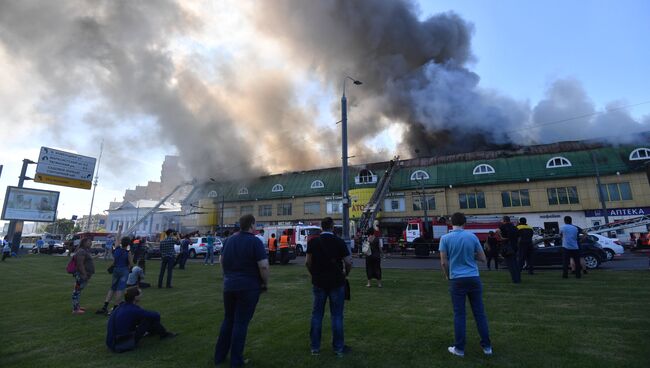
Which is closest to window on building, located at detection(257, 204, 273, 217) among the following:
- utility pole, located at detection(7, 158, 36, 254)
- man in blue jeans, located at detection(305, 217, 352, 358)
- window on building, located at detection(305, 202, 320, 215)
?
window on building, located at detection(305, 202, 320, 215)

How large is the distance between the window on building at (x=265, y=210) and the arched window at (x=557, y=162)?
32.9 meters

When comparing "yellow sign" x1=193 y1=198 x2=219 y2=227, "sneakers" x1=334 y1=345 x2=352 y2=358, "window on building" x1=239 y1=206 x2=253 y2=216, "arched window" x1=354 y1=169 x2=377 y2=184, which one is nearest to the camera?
"sneakers" x1=334 y1=345 x2=352 y2=358

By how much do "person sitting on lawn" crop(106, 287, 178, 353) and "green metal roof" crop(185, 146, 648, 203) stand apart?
34.7 meters

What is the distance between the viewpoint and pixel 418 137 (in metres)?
42.6

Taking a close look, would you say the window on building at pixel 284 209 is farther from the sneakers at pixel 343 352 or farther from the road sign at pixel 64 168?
the sneakers at pixel 343 352

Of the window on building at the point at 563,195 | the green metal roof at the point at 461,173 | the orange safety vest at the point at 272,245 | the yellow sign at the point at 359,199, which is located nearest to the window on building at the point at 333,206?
the green metal roof at the point at 461,173

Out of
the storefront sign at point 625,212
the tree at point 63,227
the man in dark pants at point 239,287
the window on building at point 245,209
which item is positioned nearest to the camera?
the man in dark pants at point 239,287

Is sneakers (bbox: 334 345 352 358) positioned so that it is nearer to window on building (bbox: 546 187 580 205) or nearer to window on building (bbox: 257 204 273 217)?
window on building (bbox: 546 187 580 205)

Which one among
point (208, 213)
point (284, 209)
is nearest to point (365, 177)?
point (284, 209)

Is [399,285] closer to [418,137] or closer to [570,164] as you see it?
[570,164]

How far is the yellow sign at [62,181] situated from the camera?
25453 millimetres

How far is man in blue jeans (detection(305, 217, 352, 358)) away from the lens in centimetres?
402

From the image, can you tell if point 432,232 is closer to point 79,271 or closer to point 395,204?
point 395,204

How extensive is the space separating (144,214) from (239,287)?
70.9 metres
